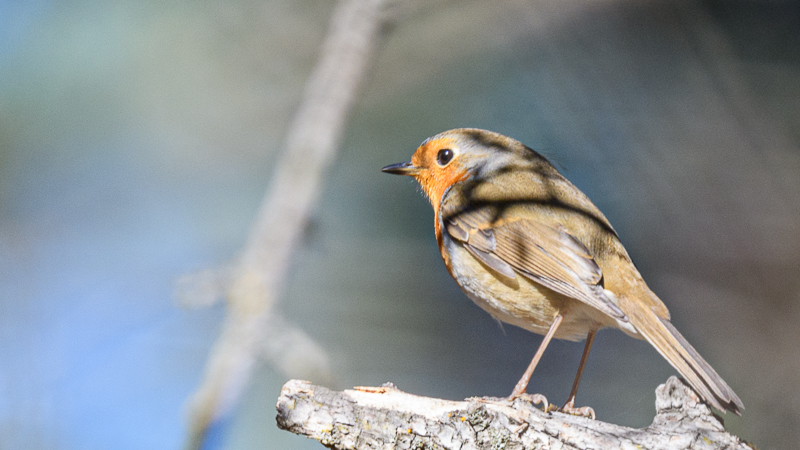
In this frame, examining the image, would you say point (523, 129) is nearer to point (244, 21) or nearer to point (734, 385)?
point (734, 385)

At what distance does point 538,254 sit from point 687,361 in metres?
0.58

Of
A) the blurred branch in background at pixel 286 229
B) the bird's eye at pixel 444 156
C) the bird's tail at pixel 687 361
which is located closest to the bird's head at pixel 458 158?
the bird's eye at pixel 444 156

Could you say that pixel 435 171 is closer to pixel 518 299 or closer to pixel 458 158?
pixel 458 158

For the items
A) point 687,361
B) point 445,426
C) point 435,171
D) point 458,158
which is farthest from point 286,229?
point 687,361

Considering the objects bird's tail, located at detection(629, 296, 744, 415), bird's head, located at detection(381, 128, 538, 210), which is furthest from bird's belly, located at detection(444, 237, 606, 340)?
bird's head, located at detection(381, 128, 538, 210)

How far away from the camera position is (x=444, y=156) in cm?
274

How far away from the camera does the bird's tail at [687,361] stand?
177 centimetres

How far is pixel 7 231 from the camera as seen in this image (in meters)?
4.42

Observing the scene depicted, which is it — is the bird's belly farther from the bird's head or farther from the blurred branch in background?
the blurred branch in background

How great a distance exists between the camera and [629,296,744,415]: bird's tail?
1.77 m

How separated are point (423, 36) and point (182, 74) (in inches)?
78.2

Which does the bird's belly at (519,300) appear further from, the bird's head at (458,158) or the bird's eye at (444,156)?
the bird's eye at (444,156)

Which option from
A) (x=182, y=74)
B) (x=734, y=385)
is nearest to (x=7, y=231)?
(x=182, y=74)

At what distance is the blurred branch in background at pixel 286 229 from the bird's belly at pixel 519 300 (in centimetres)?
96
